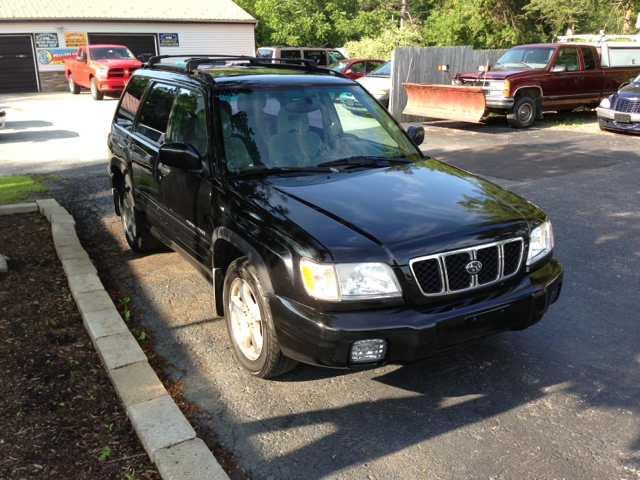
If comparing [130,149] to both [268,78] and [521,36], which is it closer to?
[268,78]

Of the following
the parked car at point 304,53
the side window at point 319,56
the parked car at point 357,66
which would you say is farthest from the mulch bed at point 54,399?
the side window at point 319,56

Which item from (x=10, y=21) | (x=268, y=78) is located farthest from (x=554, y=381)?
(x=10, y=21)

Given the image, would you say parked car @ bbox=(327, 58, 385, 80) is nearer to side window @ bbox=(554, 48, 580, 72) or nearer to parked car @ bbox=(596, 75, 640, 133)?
side window @ bbox=(554, 48, 580, 72)

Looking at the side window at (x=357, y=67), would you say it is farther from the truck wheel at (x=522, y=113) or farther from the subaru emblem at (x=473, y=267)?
the subaru emblem at (x=473, y=267)

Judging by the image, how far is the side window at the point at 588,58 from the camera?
50.3 ft

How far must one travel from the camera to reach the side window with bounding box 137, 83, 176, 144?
15.7ft

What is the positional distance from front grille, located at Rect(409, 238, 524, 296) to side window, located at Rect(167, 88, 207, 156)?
6.09 ft

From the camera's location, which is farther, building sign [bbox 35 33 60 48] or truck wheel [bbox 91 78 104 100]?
building sign [bbox 35 33 60 48]

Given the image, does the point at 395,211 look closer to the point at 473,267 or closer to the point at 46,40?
the point at 473,267

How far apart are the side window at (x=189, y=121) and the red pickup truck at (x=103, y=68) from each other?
1776 centimetres

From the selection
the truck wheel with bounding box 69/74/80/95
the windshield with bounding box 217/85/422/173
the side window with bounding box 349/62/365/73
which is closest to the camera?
the windshield with bounding box 217/85/422/173

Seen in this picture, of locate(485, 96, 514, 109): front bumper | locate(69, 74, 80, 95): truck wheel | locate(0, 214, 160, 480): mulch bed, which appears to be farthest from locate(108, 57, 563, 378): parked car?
locate(69, 74, 80, 95): truck wheel

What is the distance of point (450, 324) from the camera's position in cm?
305

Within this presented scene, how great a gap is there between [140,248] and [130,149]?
40.6 inches
